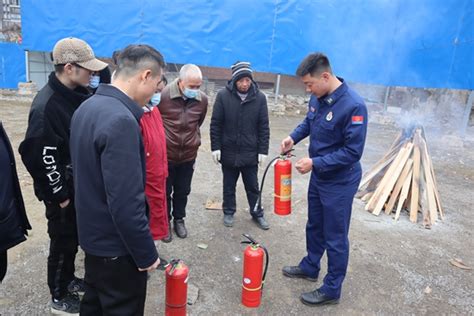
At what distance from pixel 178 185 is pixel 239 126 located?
0.96 meters

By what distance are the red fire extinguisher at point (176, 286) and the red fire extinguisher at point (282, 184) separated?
1.16 meters

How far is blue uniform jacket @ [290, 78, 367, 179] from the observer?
2619mm

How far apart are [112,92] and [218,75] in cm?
1085

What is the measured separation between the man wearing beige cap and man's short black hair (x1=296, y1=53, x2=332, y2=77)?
1.49 m

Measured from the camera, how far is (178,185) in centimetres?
392

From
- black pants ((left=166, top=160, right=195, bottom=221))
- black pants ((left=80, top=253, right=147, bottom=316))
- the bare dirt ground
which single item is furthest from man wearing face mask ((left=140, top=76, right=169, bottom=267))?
black pants ((left=80, top=253, right=147, bottom=316))

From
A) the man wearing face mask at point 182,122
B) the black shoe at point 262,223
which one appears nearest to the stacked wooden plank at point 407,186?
the black shoe at point 262,223

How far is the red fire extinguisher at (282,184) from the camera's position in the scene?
10.3 ft

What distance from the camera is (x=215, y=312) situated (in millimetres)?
2844

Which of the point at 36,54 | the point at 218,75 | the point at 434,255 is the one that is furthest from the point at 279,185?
the point at 36,54

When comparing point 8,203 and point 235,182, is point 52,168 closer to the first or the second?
point 8,203

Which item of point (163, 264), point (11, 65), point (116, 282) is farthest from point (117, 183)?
point (11, 65)

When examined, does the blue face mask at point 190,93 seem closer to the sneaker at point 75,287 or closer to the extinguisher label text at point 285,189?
the extinguisher label text at point 285,189

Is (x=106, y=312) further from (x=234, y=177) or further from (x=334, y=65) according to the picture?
(x=334, y=65)
